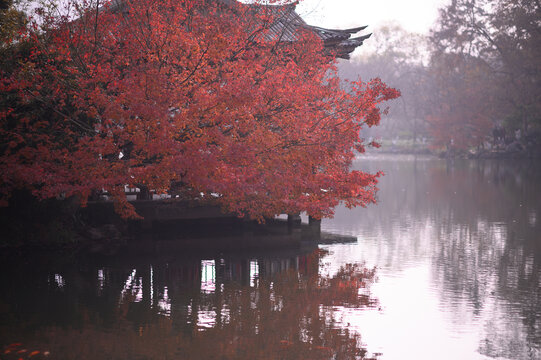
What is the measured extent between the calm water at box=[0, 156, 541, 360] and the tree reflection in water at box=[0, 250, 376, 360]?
0.03 metres

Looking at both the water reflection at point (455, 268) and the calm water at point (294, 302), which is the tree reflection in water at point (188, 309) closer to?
the calm water at point (294, 302)

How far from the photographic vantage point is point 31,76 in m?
17.8

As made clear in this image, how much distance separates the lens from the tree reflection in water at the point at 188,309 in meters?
11.1

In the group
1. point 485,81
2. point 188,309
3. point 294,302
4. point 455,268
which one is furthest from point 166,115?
point 485,81

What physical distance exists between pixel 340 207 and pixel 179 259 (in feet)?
57.5

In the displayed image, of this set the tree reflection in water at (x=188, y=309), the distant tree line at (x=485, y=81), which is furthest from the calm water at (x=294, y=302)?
the distant tree line at (x=485, y=81)

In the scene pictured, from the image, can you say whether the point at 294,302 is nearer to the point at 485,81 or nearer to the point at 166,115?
the point at 166,115

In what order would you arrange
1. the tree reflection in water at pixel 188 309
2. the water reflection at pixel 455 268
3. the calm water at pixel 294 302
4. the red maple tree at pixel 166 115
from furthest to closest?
the red maple tree at pixel 166 115 → the water reflection at pixel 455 268 → the calm water at pixel 294 302 → the tree reflection in water at pixel 188 309

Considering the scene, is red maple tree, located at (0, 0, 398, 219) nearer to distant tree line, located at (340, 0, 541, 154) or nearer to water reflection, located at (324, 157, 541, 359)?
water reflection, located at (324, 157, 541, 359)

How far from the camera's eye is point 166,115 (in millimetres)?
16359

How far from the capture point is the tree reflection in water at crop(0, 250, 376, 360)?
11094 millimetres

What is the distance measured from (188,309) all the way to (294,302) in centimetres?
233

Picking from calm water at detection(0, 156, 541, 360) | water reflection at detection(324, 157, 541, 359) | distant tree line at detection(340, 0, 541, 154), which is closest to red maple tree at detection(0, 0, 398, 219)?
calm water at detection(0, 156, 541, 360)

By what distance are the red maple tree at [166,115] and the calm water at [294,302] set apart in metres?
2.07
